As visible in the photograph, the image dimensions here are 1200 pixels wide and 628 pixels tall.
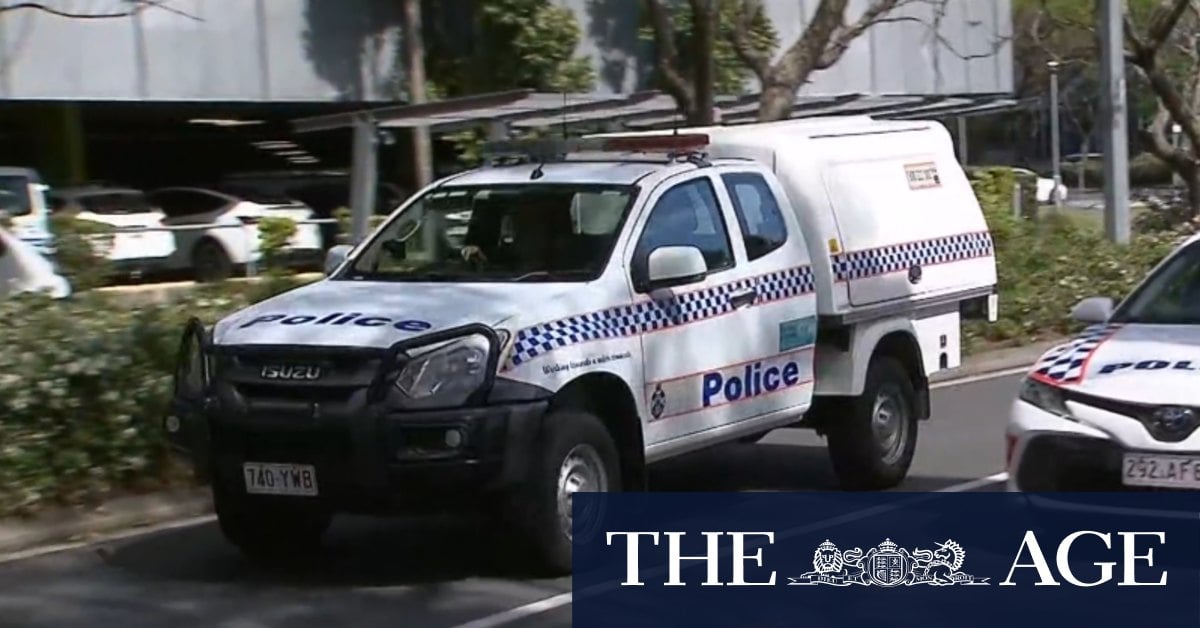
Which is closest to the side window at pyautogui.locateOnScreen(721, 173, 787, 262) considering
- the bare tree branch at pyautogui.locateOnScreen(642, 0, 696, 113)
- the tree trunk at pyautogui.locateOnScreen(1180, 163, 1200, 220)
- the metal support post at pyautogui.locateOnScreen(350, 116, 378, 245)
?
the metal support post at pyautogui.locateOnScreen(350, 116, 378, 245)

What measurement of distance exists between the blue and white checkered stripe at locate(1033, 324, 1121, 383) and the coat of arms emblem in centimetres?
92

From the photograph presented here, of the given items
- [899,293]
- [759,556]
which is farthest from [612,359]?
[899,293]

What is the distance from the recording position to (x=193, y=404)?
8742 mm

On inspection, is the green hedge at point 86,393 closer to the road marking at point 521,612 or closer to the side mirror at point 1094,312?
the road marking at point 521,612

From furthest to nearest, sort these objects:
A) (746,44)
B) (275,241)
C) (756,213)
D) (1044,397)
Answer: (746,44) < (275,241) < (756,213) < (1044,397)

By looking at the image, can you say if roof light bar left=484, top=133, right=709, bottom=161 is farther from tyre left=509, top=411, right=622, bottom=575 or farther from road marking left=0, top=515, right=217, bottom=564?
road marking left=0, top=515, right=217, bottom=564

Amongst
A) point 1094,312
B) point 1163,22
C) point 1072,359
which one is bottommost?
point 1072,359

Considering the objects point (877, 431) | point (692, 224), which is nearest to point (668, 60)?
point (877, 431)

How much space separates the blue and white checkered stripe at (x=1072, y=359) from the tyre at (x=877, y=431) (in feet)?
7.02

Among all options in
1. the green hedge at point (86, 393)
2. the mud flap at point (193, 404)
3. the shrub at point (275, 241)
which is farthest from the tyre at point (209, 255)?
the mud flap at point (193, 404)

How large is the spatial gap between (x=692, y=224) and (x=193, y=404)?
2700 millimetres

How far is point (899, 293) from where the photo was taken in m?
11.1

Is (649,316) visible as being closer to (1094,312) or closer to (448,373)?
(448,373)

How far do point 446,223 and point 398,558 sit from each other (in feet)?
5.73
